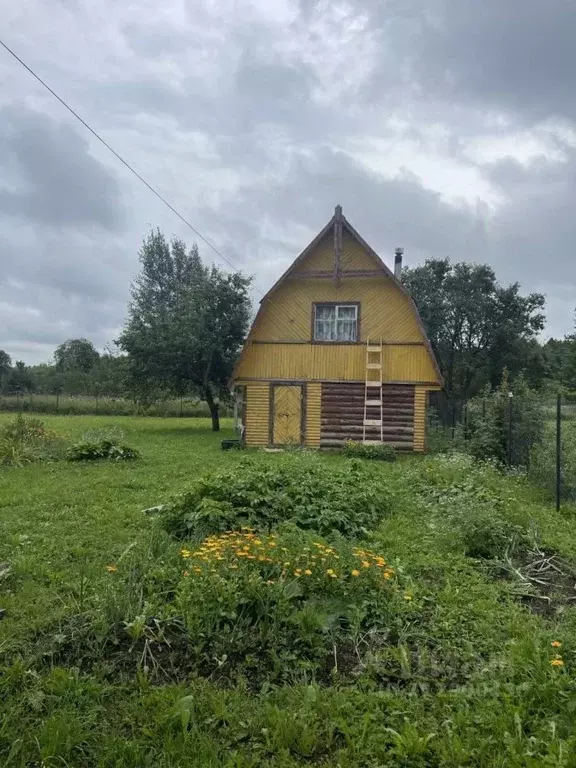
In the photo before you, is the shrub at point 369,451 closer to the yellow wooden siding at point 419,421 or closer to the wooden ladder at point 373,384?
the wooden ladder at point 373,384

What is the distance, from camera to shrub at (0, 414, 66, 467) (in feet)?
36.4

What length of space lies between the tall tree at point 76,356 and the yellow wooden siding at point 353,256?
39.0 m

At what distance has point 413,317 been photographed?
52.7 feet

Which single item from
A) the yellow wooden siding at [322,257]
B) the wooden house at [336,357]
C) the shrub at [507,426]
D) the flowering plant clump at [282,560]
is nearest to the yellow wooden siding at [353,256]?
the wooden house at [336,357]

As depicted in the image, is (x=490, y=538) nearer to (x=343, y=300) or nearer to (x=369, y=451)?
(x=369, y=451)

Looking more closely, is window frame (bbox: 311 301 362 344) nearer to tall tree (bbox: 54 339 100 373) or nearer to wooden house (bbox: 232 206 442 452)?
wooden house (bbox: 232 206 442 452)

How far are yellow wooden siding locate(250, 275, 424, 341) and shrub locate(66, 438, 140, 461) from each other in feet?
19.3

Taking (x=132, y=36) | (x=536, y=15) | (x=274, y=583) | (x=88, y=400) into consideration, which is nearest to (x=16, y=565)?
(x=274, y=583)

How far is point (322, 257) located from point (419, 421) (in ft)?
19.0

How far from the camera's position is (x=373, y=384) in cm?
1588

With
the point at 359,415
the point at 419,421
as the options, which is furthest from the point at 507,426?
the point at 359,415

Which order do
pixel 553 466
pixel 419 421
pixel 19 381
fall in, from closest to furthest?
pixel 553 466
pixel 419 421
pixel 19 381

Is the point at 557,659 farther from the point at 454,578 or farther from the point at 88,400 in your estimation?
the point at 88,400

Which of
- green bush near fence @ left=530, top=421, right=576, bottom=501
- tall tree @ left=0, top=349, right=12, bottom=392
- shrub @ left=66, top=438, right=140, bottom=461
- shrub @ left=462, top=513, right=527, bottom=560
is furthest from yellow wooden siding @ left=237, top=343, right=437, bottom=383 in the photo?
tall tree @ left=0, top=349, right=12, bottom=392
